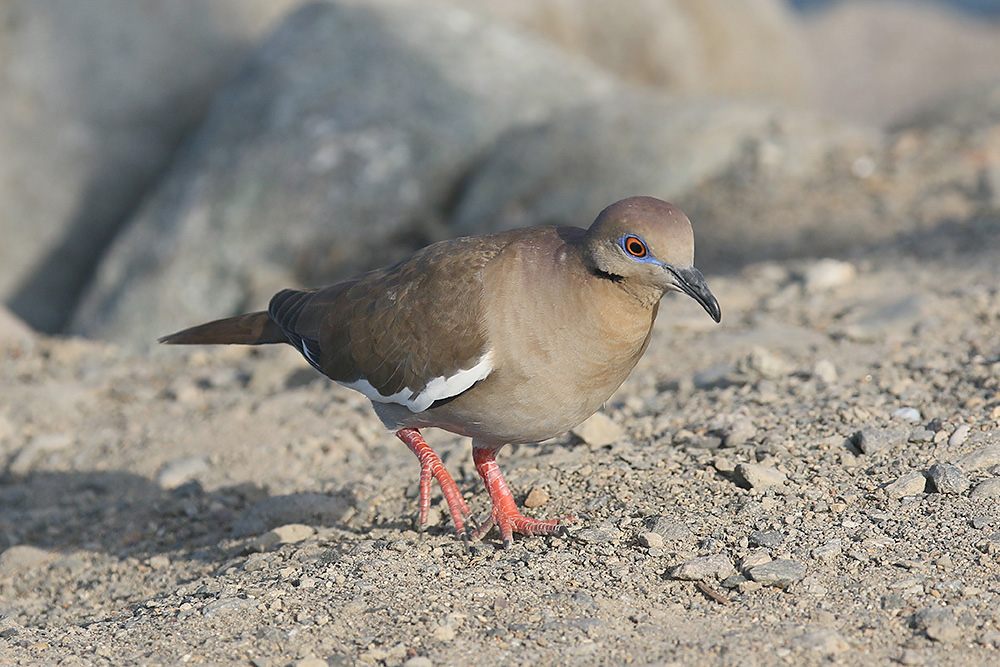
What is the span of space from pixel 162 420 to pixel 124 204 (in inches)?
176

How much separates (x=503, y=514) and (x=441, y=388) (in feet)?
2.02

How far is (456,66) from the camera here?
9.88 meters

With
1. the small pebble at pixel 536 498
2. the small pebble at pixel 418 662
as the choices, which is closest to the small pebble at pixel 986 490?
the small pebble at pixel 536 498

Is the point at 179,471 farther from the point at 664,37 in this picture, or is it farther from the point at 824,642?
the point at 664,37

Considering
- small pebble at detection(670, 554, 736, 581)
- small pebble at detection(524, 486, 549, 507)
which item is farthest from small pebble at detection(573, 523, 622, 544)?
small pebble at detection(524, 486, 549, 507)

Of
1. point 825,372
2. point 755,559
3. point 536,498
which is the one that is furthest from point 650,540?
point 825,372

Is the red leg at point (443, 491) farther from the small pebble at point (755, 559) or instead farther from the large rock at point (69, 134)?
the large rock at point (69, 134)

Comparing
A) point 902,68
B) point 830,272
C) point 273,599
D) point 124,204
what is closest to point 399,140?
point 124,204

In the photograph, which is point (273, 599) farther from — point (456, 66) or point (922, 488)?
point (456, 66)

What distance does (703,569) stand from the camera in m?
3.89

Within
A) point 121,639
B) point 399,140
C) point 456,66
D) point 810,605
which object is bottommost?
point 121,639

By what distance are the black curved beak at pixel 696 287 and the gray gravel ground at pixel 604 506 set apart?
910mm

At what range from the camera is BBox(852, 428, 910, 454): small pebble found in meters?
4.68

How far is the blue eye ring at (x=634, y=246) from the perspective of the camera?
13.0ft
